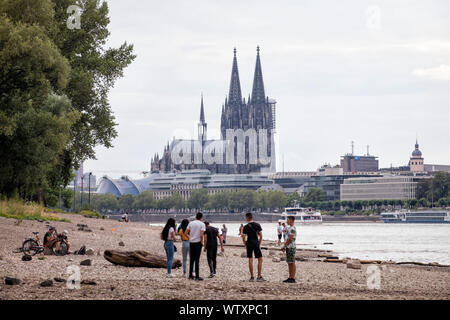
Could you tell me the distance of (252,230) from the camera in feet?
68.2

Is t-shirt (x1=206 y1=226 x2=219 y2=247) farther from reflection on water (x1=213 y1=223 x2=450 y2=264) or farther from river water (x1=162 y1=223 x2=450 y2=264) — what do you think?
reflection on water (x1=213 y1=223 x2=450 y2=264)

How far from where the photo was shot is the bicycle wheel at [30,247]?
25.1 metres

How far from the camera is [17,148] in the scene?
34094 mm

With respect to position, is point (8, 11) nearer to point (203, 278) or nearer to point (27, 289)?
point (203, 278)

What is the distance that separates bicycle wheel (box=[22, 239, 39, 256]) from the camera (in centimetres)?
2511

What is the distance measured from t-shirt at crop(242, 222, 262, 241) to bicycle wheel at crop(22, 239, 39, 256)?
7692 mm

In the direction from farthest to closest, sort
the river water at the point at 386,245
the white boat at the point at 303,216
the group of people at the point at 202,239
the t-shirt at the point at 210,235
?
1. the white boat at the point at 303,216
2. the river water at the point at 386,245
3. the t-shirt at the point at 210,235
4. the group of people at the point at 202,239

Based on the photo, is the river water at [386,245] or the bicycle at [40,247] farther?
the river water at [386,245]

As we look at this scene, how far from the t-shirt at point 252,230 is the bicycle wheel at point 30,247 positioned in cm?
769

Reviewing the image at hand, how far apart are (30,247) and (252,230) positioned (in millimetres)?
8032

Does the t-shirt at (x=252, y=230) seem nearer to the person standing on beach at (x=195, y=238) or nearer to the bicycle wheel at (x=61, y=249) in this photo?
the person standing on beach at (x=195, y=238)

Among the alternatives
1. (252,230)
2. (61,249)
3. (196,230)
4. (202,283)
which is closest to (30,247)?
(61,249)

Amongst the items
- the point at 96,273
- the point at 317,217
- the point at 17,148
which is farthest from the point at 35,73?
the point at 317,217

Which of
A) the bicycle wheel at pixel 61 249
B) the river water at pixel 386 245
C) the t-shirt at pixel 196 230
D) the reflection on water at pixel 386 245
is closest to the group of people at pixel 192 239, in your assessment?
the t-shirt at pixel 196 230
